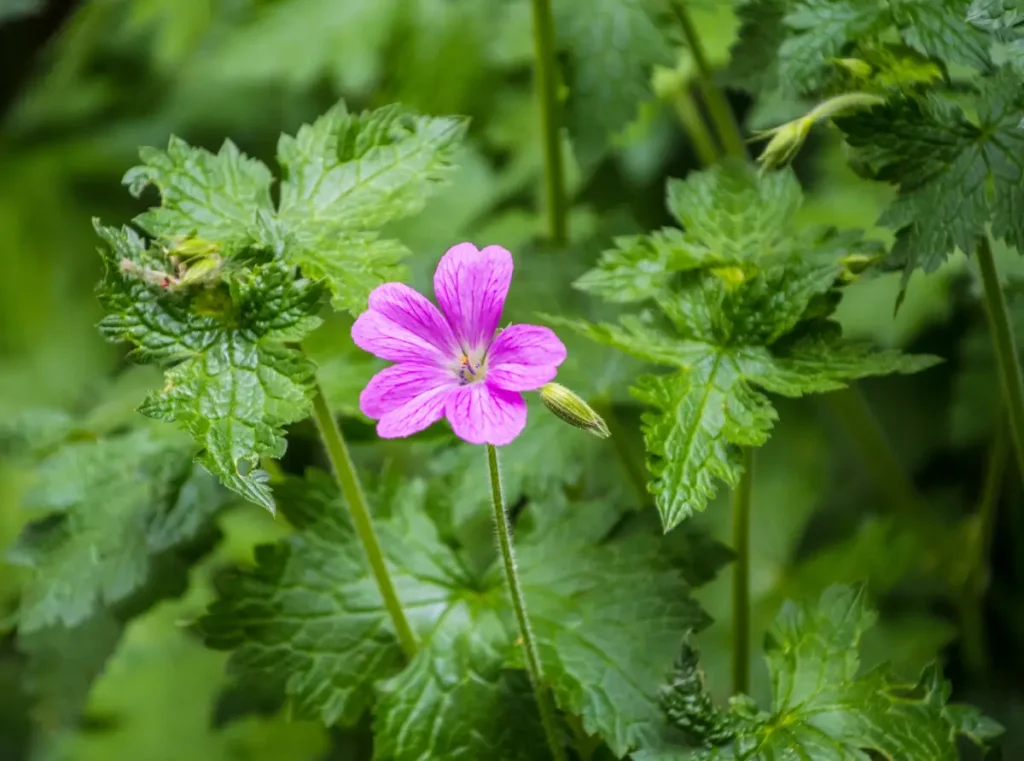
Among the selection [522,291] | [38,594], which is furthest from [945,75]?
[38,594]

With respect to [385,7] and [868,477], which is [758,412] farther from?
[385,7]

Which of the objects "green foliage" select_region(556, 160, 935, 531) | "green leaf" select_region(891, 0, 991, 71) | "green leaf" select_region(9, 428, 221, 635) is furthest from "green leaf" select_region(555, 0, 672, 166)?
"green leaf" select_region(9, 428, 221, 635)

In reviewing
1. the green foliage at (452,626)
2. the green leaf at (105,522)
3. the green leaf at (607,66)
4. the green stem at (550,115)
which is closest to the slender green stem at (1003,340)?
the green foliage at (452,626)

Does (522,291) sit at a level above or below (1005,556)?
above

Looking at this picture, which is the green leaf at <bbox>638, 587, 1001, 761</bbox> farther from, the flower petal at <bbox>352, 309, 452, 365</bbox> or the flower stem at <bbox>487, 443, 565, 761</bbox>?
the flower petal at <bbox>352, 309, 452, 365</bbox>

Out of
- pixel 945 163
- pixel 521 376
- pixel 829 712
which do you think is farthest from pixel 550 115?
pixel 829 712

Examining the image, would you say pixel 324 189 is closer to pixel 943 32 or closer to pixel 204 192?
pixel 204 192

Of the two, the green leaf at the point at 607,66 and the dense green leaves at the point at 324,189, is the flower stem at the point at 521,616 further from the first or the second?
the green leaf at the point at 607,66

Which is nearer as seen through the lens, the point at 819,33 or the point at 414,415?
the point at 414,415
